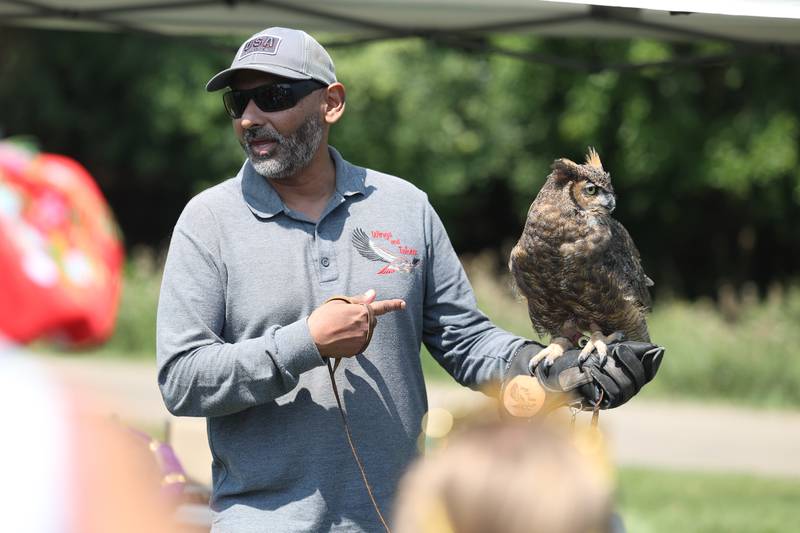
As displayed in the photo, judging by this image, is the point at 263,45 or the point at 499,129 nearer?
the point at 263,45

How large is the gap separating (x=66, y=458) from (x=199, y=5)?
3.71 meters

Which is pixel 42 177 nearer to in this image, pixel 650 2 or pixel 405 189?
pixel 405 189

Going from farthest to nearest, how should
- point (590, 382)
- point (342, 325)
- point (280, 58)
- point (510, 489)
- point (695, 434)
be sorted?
point (695, 434), point (280, 58), point (590, 382), point (342, 325), point (510, 489)

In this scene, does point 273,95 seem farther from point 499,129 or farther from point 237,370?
point 499,129

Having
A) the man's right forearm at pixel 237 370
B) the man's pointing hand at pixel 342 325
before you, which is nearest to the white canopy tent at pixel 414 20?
the man's pointing hand at pixel 342 325

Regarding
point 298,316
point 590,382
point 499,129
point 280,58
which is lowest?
point 499,129

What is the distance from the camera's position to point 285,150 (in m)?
2.87

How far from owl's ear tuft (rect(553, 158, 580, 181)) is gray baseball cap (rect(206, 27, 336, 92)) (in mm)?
650

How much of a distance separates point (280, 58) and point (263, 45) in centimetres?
Result: 7

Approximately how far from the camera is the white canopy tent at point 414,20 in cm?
421

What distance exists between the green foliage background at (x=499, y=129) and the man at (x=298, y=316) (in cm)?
1071

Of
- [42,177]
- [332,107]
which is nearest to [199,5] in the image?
[332,107]

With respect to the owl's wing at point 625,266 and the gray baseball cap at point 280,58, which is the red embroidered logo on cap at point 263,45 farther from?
the owl's wing at point 625,266

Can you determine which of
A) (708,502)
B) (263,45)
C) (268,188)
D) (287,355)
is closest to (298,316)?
(287,355)
